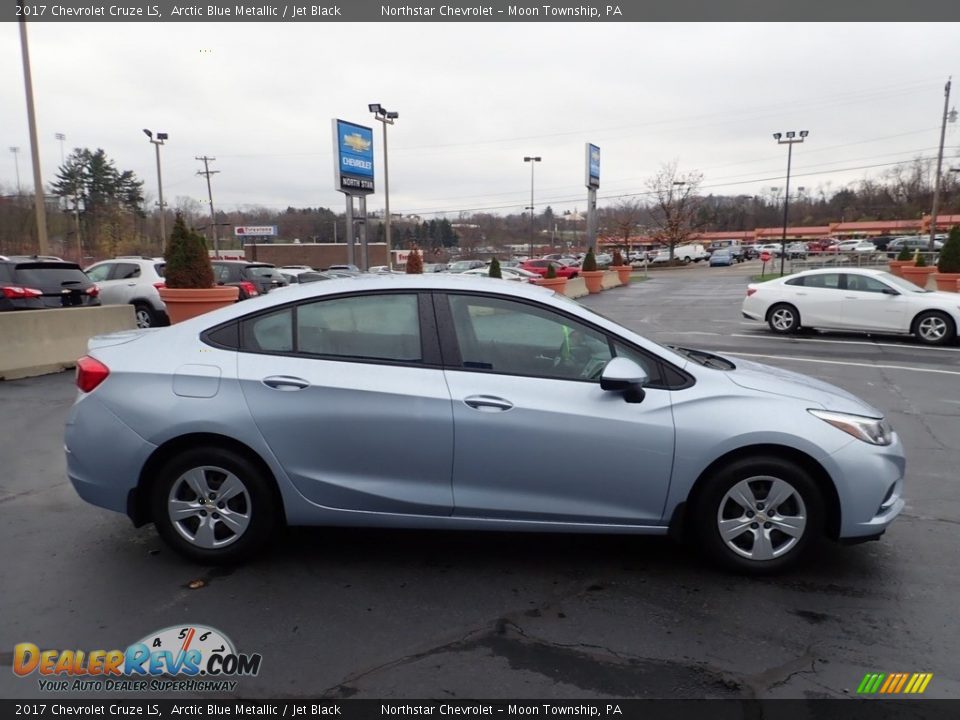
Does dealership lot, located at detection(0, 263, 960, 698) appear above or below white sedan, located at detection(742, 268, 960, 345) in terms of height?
below

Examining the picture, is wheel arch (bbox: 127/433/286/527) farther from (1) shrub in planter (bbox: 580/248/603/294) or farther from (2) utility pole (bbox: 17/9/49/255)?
(1) shrub in planter (bbox: 580/248/603/294)

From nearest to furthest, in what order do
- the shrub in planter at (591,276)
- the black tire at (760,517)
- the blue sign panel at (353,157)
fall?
the black tire at (760,517), the blue sign panel at (353,157), the shrub in planter at (591,276)

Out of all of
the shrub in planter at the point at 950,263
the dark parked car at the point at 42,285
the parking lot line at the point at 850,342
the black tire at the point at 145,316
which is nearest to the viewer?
the dark parked car at the point at 42,285

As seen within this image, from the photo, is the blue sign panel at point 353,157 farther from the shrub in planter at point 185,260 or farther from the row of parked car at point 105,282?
the shrub in planter at point 185,260

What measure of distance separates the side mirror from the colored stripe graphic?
5.14 feet

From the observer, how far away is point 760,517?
12.1 feet

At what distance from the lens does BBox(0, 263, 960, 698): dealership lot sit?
2906 millimetres

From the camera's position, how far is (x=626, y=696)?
2777 mm

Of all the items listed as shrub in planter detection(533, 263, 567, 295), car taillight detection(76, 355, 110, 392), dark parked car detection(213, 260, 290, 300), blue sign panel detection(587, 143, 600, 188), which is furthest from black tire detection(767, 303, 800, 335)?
blue sign panel detection(587, 143, 600, 188)

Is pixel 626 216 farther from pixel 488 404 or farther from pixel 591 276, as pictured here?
pixel 488 404

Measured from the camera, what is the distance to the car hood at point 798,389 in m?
3.81

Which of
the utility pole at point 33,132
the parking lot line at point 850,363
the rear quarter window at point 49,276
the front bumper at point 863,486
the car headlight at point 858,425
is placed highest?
the utility pole at point 33,132

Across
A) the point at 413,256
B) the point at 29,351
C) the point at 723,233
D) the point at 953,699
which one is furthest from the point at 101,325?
the point at 723,233

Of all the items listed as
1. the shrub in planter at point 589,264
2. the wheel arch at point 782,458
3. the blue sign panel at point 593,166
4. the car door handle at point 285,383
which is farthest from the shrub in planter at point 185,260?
the blue sign panel at point 593,166
